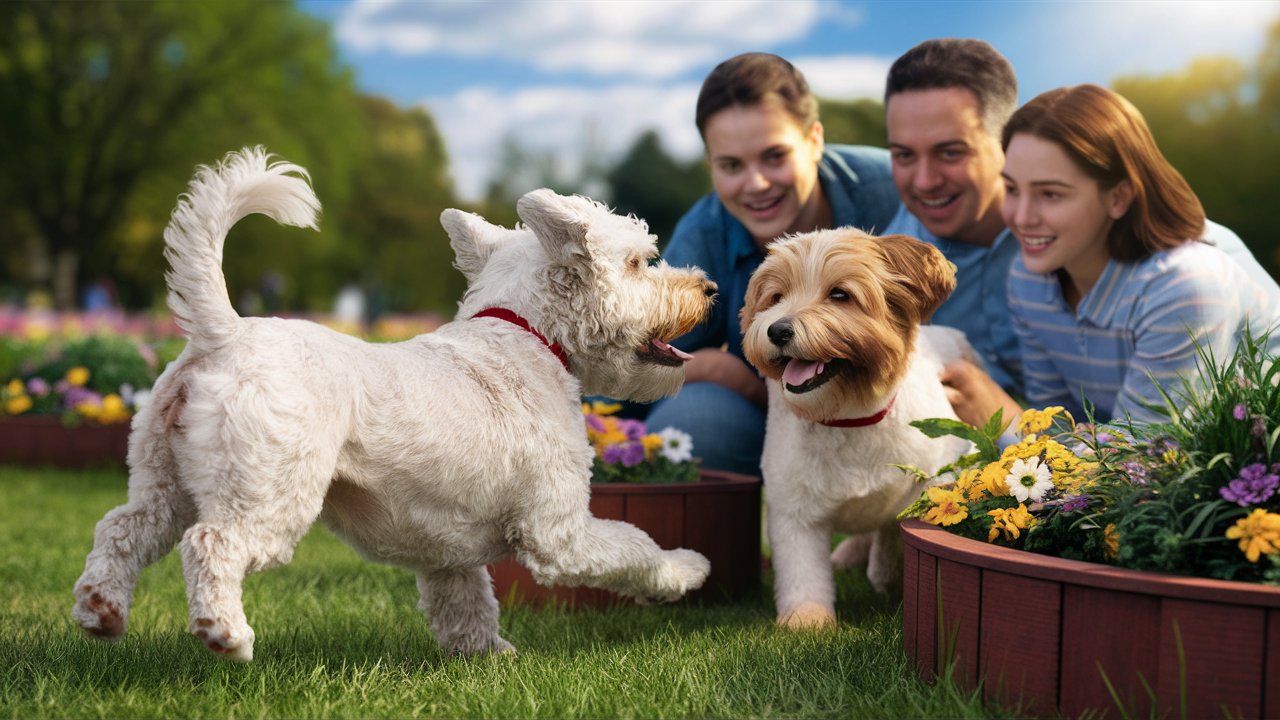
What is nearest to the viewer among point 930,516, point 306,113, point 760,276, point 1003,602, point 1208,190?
point 1003,602

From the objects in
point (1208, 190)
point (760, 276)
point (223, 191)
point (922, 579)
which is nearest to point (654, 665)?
point (922, 579)

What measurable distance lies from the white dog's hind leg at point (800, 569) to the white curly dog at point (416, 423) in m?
0.72

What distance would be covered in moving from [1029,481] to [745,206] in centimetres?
311

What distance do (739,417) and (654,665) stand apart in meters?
2.74

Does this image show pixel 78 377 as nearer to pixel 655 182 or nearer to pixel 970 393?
pixel 970 393

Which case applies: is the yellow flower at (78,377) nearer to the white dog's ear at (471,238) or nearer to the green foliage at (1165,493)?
the white dog's ear at (471,238)

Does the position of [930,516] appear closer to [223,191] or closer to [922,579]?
[922,579]

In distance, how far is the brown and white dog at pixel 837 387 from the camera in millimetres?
4082

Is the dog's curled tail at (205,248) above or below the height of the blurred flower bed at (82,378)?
above

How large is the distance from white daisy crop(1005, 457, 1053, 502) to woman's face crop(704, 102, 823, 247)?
287 cm

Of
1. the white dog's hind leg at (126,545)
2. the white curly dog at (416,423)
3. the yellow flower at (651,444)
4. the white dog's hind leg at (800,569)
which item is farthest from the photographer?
the yellow flower at (651,444)

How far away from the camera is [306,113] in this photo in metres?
37.9

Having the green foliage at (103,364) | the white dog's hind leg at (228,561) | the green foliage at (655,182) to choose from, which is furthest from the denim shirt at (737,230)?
the green foliage at (655,182)

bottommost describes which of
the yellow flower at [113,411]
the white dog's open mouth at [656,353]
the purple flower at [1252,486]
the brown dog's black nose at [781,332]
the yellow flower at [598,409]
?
the yellow flower at [113,411]
